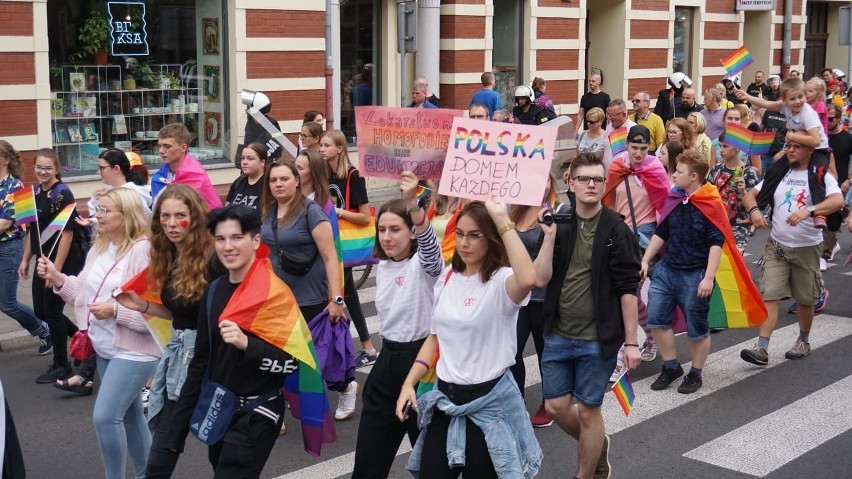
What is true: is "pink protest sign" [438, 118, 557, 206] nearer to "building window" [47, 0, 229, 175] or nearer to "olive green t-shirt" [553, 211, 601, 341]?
"olive green t-shirt" [553, 211, 601, 341]

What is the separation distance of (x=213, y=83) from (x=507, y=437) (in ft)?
38.5

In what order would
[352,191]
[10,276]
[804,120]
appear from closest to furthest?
[352,191] < [10,276] < [804,120]

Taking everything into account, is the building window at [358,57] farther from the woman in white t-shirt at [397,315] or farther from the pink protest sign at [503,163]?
the pink protest sign at [503,163]

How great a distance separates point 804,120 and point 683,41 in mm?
15960

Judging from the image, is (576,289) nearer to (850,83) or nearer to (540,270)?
(540,270)

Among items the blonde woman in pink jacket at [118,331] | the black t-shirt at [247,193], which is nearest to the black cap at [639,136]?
the black t-shirt at [247,193]

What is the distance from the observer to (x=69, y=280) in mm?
6305

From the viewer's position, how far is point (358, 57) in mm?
17984

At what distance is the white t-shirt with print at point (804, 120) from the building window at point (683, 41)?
14965mm

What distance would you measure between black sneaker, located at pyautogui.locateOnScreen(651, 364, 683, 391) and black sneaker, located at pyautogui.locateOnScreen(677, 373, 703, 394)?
105mm

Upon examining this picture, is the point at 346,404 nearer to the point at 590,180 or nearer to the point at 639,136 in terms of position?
the point at 590,180

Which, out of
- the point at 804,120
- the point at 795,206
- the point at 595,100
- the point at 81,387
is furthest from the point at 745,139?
the point at 595,100

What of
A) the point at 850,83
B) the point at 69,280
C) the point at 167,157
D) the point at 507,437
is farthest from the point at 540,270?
the point at 850,83

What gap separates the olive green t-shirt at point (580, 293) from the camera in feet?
18.7
